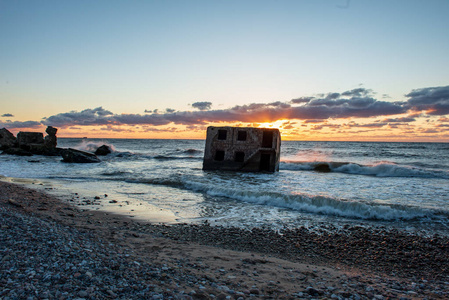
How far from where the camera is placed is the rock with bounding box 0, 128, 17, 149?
45.7m

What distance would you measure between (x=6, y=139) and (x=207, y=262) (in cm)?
5508

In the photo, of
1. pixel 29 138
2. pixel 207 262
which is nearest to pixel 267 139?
pixel 207 262

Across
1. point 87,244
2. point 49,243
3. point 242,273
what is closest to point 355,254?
point 242,273

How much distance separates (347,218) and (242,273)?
639 centimetres

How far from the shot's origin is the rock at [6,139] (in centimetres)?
4571

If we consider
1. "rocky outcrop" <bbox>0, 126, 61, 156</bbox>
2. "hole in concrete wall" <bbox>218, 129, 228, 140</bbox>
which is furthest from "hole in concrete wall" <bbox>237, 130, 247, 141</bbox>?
"rocky outcrop" <bbox>0, 126, 61, 156</bbox>

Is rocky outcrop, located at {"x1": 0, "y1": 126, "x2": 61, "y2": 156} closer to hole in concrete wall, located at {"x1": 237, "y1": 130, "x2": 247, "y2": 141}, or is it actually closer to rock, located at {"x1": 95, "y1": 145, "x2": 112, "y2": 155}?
rock, located at {"x1": 95, "y1": 145, "x2": 112, "y2": 155}

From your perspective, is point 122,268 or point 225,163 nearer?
point 122,268

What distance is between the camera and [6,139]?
4675cm

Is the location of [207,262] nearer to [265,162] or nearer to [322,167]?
[265,162]

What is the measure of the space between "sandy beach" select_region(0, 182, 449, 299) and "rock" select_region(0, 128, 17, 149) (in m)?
47.6

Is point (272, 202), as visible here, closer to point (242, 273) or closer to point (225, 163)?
point (242, 273)

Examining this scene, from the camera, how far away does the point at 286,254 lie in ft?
20.8

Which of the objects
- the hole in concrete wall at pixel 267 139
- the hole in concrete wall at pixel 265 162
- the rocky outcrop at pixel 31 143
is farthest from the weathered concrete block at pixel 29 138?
the hole in concrete wall at pixel 267 139
